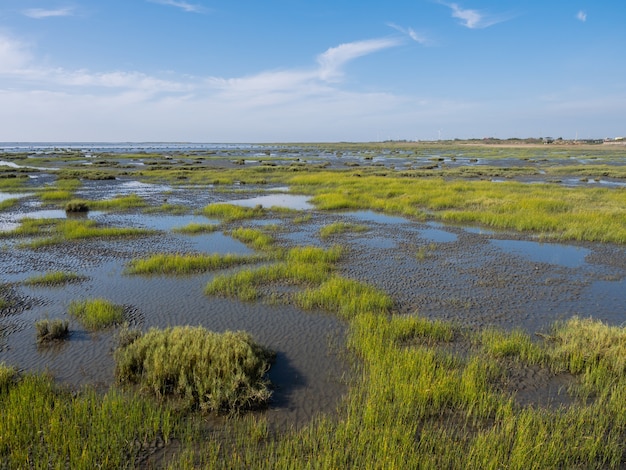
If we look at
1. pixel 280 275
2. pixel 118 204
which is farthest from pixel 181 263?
pixel 118 204

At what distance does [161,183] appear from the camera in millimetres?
42156

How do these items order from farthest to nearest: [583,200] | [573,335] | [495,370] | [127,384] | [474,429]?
1. [583,200]
2. [573,335]
3. [495,370]
4. [127,384]
5. [474,429]

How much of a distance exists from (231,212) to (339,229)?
25.4 feet

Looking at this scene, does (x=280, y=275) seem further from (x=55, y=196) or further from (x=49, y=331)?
(x=55, y=196)

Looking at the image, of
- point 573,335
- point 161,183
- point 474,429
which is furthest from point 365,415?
point 161,183

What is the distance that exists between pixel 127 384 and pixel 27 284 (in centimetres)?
798

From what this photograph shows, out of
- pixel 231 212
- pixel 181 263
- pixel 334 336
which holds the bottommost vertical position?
pixel 334 336

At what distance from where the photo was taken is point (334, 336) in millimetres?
9523

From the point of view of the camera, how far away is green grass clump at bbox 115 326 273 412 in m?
6.82

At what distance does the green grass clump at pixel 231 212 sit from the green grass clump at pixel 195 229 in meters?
2.35

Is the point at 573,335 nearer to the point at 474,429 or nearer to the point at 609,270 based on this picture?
the point at 474,429

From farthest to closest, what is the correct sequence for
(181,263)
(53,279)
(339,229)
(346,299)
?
(339,229) → (181,263) → (53,279) → (346,299)

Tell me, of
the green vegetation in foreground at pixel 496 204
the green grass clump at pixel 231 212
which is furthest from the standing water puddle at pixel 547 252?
the green grass clump at pixel 231 212

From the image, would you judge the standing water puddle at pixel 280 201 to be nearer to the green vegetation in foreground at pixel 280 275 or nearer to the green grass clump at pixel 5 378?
the green vegetation in foreground at pixel 280 275
